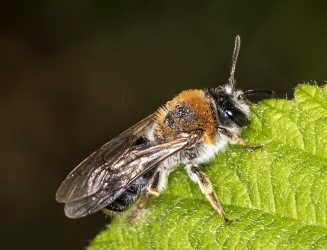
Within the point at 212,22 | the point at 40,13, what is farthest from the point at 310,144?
the point at 40,13

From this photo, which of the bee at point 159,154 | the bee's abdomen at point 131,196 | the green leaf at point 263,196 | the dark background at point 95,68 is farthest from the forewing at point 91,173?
the dark background at point 95,68

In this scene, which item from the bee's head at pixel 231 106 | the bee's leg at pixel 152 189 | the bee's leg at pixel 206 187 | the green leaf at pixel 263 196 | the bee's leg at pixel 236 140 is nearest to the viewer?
the green leaf at pixel 263 196

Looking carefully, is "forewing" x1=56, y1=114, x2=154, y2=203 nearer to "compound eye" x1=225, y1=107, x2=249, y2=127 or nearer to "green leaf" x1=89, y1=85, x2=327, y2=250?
"green leaf" x1=89, y1=85, x2=327, y2=250

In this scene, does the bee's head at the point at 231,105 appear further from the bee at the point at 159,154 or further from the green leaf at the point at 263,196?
the green leaf at the point at 263,196

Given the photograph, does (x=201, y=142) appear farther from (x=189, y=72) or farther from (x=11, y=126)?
(x=11, y=126)

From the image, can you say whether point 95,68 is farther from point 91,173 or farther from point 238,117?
point 238,117

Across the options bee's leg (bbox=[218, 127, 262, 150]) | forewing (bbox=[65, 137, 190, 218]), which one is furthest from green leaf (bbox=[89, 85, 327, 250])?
forewing (bbox=[65, 137, 190, 218])

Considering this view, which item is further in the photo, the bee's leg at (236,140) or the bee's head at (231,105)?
the bee's head at (231,105)
